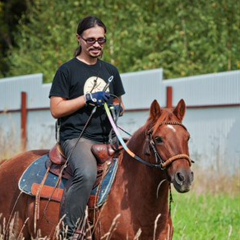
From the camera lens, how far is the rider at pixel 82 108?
7.60 meters

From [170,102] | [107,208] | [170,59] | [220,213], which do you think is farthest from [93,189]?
[170,59]

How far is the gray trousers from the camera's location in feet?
24.8

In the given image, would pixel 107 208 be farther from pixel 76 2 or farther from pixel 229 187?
pixel 76 2

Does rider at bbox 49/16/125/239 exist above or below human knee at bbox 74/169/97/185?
above

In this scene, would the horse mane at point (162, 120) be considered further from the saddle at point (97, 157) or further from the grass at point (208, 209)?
the grass at point (208, 209)

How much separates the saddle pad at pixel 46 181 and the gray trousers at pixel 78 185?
0.34 feet

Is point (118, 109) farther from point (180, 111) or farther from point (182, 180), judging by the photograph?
point (182, 180)

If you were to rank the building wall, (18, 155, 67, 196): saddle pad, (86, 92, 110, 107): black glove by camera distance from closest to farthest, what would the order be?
(86, 92, 110, 107): black glove
(18, 155, 67, 196): saddle pad
the building wall

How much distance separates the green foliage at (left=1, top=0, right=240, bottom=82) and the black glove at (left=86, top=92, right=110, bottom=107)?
1564cm

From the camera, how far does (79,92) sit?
26.1ft

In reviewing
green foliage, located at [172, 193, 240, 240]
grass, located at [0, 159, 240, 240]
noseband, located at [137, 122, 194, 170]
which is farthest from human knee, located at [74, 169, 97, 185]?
green foliage, located at [172, 193, 240, 240]

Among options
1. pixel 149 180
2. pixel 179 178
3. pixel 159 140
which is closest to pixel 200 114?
pixel 149 180

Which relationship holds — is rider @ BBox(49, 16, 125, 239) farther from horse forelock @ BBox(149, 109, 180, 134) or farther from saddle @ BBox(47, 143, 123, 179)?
horse forelock @ BBox(149, 109, 180, 134)

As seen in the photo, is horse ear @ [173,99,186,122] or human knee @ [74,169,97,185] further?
human knee @ [74,169,97,185]
